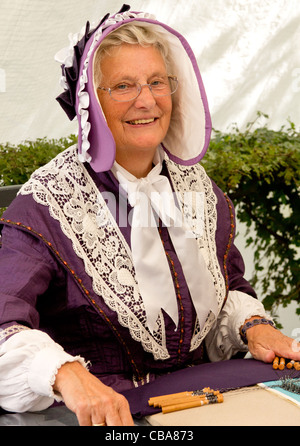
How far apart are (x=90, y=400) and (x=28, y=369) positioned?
0.63 ft

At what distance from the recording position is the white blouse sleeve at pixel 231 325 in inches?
86.0

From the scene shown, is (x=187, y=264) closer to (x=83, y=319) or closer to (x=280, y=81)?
(x=83, y=319)

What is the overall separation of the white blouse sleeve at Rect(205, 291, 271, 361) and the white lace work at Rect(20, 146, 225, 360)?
16 centimetres

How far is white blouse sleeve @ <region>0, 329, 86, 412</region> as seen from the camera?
156 cm

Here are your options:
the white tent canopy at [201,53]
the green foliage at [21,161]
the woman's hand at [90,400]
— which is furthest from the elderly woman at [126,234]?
the white tent canopy at [201,53]

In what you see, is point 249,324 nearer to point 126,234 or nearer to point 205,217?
point 205,217

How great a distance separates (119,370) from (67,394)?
0.53 m

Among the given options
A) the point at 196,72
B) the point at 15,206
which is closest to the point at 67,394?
the point at 15,206

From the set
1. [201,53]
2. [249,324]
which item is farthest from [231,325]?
[201,53]

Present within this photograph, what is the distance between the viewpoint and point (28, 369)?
1.59 meters

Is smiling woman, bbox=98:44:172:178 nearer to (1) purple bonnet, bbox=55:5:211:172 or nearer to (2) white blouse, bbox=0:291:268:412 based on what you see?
(1) purple bonnet, bbox=55:5:211:172

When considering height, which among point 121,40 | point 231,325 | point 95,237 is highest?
point 121,40

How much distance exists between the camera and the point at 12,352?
1.59 m

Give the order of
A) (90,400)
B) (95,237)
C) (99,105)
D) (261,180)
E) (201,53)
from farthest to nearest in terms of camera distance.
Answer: (201,53)
(261,180)
(95,237)
(99,105)
(90,400)
